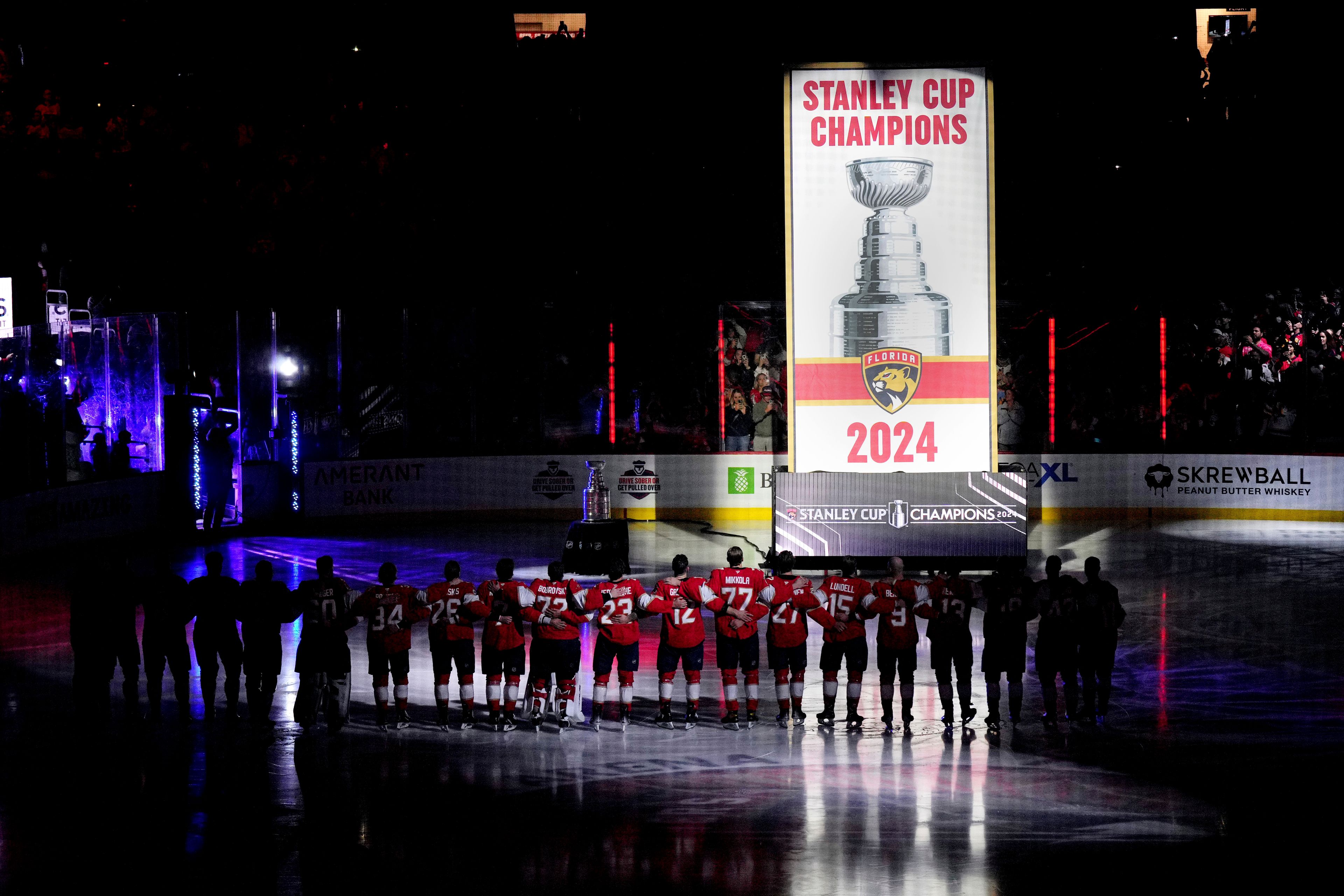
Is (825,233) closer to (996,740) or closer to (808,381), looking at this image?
(808,381)

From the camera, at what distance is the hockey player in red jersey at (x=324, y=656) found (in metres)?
12.0

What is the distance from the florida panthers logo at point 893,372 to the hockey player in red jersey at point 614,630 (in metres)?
8.72

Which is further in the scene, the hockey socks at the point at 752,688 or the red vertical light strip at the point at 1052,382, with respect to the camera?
the red vertical light strip at the point at 1052,382

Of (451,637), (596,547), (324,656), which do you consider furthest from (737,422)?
(324,656)

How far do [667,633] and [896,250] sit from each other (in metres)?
9.47

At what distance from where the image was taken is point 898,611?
12.1 m

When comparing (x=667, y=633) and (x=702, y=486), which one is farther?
(x=702, y=486)

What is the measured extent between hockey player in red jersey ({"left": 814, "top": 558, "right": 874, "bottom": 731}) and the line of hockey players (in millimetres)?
15

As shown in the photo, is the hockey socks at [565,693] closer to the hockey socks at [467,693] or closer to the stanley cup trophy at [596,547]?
the hockey socks at [467,693]

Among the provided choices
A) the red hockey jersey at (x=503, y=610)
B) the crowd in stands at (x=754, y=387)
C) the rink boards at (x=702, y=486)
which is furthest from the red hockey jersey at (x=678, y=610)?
the crowd in stands at (x=754, y=387)

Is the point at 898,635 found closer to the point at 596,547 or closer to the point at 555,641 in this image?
the point at 555,641

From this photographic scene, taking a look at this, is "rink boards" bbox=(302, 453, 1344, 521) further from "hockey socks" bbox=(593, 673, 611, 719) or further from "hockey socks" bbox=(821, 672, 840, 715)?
"hockey socks" bbox=(821, 672, 840, 715)

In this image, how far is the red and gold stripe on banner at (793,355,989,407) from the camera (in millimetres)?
20047

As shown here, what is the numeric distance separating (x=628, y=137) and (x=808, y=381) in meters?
17.2
